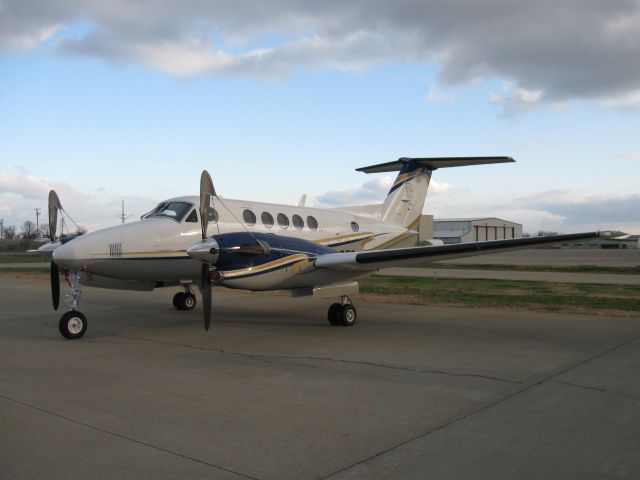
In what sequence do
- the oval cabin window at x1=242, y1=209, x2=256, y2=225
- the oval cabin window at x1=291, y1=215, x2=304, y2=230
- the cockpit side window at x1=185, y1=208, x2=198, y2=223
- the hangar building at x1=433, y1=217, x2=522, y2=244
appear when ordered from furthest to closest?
the hangar building at x1=433, y1=217, x2=522, y2=244 < the oval cabin window at x1=291, y1=215, x2=304, y2=230 < the oval cabin window at x1=242, y1=209, x2=256, y2=225 < the cockpit side window at x1=185, y1=208, x2=198, y2=223

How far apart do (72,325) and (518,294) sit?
1379 cm

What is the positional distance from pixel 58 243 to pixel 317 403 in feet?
26.4

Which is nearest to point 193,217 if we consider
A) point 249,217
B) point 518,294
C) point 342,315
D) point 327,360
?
point 249,217

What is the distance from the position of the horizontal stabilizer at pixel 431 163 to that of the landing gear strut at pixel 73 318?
10.4 meters

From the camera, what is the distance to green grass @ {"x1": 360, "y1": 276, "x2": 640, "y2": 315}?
15.0 metres

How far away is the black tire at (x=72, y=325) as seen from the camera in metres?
9.71

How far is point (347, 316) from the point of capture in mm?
11664

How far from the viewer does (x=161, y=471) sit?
3998 millimetres

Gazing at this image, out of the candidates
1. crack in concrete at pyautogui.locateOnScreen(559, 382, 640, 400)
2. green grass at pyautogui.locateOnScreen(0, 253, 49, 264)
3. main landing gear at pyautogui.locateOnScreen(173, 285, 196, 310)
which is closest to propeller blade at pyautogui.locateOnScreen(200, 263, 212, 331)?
main landing gear at pyautogui.locateOnScreen(173, 285, 196, 310)

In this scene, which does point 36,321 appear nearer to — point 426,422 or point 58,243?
point 58,243

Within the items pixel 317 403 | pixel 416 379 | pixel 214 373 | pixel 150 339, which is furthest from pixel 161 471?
pixel 150 339

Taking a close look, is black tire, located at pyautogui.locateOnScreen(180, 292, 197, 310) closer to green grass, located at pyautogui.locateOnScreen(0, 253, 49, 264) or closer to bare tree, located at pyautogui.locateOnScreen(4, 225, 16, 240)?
green grass, located at pyautogui.locateOnScreen(0, 253, 49, 264)

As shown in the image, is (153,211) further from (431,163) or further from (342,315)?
(431,163)

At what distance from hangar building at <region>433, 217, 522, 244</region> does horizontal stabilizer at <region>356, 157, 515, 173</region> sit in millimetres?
67587
